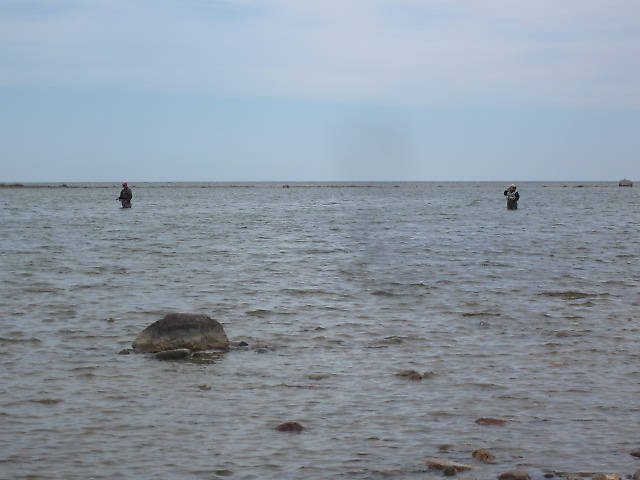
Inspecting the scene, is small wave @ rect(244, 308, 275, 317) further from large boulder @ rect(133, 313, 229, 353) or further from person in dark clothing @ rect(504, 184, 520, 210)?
person in dark clothing @ rect(504, 184, 520, 210)

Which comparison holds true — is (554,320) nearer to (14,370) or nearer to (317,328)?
(317,328)

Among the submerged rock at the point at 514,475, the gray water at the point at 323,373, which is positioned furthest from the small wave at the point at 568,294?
the submerged rock at the point at 514,475

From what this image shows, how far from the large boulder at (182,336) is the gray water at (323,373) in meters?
0.48

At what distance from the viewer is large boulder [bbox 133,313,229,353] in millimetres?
13016

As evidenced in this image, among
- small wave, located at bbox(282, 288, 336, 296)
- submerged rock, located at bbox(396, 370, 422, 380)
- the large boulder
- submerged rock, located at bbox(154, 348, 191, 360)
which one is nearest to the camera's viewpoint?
submerged rock, located at bbox(396, 370, 422, 380)

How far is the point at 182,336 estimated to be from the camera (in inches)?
516

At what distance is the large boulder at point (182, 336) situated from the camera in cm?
1302

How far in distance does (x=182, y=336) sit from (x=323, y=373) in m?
2.81

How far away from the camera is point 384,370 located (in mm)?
11867

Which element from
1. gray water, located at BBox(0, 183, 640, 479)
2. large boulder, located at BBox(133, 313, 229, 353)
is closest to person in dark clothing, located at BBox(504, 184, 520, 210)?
gray water, located at BBox(0, 183, 640, 479)

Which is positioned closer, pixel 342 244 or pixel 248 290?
pixel 248 290

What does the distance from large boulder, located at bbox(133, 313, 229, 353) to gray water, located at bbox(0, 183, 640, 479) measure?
0.48 meters

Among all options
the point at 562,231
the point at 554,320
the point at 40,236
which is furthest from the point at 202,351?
the point at 562,231

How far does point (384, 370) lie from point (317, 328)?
3.64 m
